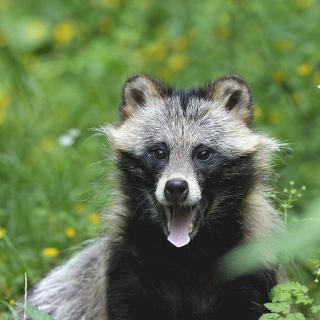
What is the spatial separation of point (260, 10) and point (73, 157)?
6.47 feet

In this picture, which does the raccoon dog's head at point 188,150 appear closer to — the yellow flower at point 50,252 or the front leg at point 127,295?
the front leg at point 127,295

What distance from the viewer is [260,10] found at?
27.8 ft

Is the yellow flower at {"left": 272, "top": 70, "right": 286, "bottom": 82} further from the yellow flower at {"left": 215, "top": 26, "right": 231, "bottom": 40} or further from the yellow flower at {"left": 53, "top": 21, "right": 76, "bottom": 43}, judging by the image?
the yellow flower at {"left": 53, "top": 21, "right": 76, "bottom": 43}

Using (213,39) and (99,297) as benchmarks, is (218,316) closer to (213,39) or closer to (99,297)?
(99,297)

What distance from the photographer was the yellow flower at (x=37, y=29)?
12.5m

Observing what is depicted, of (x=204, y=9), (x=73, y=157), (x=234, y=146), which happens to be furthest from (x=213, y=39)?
(x=234, y=146)

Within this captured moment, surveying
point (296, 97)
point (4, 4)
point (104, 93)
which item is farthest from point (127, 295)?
point (4, 4)

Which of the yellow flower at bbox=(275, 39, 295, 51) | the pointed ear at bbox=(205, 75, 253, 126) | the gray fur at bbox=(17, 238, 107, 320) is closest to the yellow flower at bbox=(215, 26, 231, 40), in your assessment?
the yellow flower at bbox=(275, 39, 295, 51)

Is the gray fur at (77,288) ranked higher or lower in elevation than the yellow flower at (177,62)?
lower

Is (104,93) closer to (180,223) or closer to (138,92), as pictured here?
(138,92)

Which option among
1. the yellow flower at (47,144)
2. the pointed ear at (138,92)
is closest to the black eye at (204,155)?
the pointed ear at (138,92)

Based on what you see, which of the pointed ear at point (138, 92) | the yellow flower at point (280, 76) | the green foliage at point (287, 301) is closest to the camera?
the green foliage at point (287, 301)

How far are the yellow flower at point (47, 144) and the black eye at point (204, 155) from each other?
132 inches

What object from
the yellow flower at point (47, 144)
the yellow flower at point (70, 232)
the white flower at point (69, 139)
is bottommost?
the yellow flower at point (70, 232)
